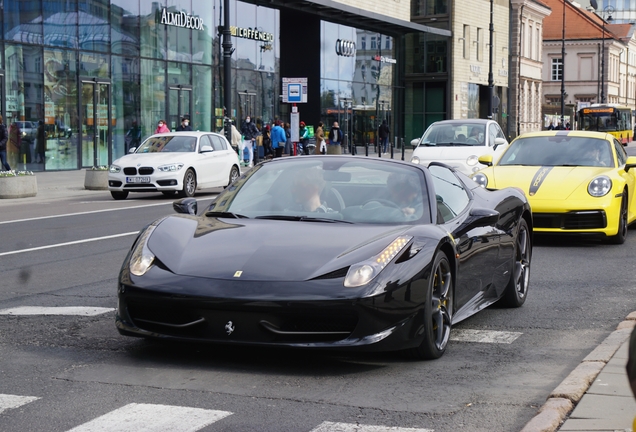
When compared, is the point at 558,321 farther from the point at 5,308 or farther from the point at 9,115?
the point at 9,115

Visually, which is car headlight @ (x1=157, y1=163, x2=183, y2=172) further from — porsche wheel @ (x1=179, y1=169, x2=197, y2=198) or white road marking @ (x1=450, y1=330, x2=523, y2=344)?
white road marking @ (x1=450, y1=330, x2=523, y2=344)

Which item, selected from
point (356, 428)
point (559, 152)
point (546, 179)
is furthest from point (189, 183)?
point (356, 428)

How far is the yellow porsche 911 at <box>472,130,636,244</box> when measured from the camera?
12742mm

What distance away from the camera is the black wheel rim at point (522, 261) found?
8477 millimetres

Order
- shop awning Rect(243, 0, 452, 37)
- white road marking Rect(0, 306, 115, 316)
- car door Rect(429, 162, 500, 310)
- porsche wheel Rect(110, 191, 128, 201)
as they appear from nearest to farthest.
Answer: car door Rect(429, 162, 500, 310), white road marking Rect(0, 306, 115, 316), porsche wheel Rect(110, 191, 128, 201), shop awning Rect(243, 0, 452, 37)

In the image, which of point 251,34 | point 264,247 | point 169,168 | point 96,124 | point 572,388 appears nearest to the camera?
point 572,388

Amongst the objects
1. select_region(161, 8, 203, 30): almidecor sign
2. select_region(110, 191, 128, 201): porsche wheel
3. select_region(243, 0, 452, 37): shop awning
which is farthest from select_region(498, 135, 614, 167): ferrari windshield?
select_region(243, 0, 452, 37): shop awning

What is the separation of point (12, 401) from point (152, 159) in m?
18.7

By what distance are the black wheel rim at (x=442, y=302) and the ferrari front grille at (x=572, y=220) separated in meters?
6.40

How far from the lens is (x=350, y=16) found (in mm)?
53125

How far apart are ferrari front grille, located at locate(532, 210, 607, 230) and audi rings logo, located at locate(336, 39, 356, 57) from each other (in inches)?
1651

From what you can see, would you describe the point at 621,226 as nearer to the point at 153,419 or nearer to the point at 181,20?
the point at 153,419

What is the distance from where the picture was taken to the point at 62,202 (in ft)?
74.8

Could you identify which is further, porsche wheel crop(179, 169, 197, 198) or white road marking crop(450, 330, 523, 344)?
porsche wheel crop(179, 169, 197, 198)
